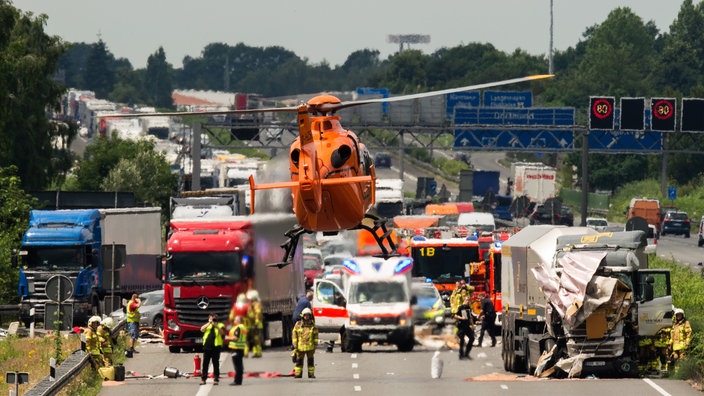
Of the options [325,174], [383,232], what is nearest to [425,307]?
[383,232]

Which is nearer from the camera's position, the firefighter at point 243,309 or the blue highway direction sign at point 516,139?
the firefighter at point 243,309

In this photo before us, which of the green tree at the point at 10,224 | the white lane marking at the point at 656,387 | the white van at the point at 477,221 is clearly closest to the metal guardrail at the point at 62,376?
the white lane marking at the point at 656,387

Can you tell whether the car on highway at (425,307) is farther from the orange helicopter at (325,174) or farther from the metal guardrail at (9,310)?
the metal guardrail at (9,310)

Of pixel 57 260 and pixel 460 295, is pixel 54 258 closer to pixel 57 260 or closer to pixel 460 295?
pixel 57 260

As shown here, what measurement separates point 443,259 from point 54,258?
1453 centimetres

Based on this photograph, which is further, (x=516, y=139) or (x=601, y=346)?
(x=516, y=139)

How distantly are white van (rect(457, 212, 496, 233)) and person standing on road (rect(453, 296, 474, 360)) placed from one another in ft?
136

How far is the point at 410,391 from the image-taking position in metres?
34.7

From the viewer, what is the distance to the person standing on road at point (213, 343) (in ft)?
85.5

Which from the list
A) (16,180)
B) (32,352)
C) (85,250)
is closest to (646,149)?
(16,180)

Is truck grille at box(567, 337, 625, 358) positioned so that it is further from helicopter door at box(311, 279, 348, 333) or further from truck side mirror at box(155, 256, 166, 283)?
truck side mirror at box(155, 256, 166, 283)

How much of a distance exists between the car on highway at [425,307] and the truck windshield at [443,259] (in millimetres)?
19642

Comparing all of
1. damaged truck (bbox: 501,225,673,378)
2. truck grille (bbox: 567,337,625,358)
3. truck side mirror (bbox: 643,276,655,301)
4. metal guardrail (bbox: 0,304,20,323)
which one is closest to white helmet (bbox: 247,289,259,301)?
damaged truck (bbox: 501,225,673,378)

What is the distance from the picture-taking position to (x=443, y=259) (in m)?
60.1
